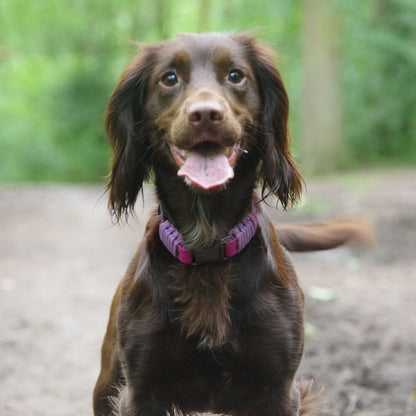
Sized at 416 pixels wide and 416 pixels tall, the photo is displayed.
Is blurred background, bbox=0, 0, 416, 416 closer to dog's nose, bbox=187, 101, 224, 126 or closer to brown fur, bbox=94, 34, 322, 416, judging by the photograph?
brown fur, bbox=94, 34, 322, 416

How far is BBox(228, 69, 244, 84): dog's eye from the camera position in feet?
8.48

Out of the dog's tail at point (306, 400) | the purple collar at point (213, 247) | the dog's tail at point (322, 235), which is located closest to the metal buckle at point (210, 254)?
the purple collar at point (213, 247)

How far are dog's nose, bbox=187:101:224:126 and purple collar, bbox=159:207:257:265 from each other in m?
0.47

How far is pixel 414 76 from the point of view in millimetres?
15734

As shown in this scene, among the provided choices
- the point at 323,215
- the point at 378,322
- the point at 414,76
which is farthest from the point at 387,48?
the point at 378,322

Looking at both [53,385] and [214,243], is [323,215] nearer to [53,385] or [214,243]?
[53,385]

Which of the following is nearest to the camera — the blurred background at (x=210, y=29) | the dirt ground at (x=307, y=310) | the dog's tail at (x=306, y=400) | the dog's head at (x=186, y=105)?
the dog's head at (x=186, y=105)

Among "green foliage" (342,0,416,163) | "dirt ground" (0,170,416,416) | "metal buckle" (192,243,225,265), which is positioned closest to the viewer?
"metal buckle" (192,243,225,265)

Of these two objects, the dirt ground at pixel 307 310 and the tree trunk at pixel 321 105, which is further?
the tree trunk at pixel 321 105

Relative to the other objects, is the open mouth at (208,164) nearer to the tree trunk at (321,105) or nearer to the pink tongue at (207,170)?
the pink tongue at (207,170)

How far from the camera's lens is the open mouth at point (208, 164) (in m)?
2.30

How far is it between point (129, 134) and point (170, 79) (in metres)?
0.27

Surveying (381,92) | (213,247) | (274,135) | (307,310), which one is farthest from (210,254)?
(381,92)

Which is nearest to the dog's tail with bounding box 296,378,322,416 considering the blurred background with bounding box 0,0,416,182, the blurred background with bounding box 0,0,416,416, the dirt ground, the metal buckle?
the blurred background with bounding box 0,0,416,416
